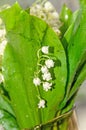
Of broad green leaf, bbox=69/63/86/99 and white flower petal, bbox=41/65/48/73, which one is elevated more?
white flower petal, bbox=41/65/48/73

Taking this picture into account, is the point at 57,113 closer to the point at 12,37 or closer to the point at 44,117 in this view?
the point at 44,117

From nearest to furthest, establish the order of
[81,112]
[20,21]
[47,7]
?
[20,21] < [47,7] < [81,112]

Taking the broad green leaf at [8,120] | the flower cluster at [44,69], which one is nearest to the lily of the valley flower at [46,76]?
the flower cluster at [44,69]

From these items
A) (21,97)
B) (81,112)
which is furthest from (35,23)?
(81,112)

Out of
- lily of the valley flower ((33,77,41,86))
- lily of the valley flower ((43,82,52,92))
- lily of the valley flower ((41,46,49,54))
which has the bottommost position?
lily of the valley flower ((43,82,52,92))

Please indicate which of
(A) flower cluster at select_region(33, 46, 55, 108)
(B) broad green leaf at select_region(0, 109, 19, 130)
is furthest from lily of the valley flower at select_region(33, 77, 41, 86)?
(B) broad green leaf at select_region(0, 109, 19, 130)

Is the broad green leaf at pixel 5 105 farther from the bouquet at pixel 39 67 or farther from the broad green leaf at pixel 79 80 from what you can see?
the broad green leaf at pixel 79 80

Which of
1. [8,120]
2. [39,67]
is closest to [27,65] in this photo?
[39,67]

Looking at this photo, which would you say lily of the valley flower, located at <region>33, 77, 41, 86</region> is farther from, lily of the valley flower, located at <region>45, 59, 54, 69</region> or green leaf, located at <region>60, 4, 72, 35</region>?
green leaf, located at <region>60, 4, 72, 35</region>
